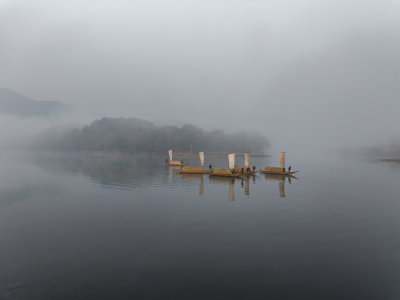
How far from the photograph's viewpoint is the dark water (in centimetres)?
1376

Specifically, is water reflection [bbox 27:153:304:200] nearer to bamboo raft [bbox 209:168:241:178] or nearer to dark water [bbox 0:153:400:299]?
bamboo raft [bbox 209:168:241:178]

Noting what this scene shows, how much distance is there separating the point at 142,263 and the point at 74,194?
27452 millimetres

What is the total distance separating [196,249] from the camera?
18547 millimetres

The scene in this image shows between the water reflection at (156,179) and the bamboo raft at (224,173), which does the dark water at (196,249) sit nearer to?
the water reflection at (156,179)

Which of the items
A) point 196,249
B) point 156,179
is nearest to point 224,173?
point 156,179

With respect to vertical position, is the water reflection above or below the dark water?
above

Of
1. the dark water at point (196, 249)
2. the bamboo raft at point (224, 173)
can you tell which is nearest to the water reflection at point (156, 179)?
the bamboo raft at point (224, 173)

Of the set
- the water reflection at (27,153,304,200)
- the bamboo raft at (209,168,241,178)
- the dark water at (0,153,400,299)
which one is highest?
the bamboo raft at (209,168,241,178)

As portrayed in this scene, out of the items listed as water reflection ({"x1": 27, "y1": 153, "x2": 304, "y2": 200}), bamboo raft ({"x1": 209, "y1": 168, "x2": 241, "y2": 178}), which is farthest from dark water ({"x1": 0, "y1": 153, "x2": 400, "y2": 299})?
bamboo raft ({"x1": 209, "y1": 168, "x2": 241, "y2": 178})

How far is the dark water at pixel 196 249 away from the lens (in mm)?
13764

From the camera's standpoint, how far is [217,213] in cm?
2869

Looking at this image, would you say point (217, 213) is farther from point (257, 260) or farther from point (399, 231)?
Result: point (399, 231)

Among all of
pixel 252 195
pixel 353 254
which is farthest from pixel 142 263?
pixel 252 195

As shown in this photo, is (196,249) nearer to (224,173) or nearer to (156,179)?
(156,179)
